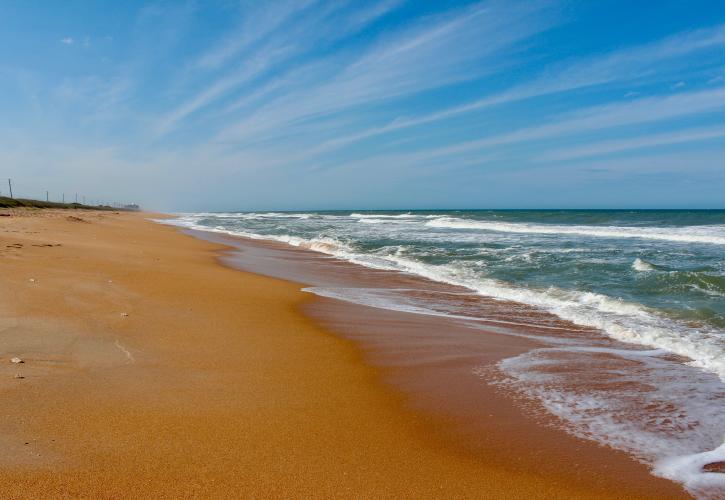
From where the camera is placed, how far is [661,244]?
63.7 ft

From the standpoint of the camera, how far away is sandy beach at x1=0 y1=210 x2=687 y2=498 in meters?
2.61

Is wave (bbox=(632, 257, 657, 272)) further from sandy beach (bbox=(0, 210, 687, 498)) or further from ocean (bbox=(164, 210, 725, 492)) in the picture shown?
sandy beach (bbox=(0, 210, 687, 498))

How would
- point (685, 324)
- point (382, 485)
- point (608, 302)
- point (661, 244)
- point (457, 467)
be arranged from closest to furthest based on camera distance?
point (382, 485)
point (457, 467)
point (685, 324)
point (608, 302)
point (661, 244)

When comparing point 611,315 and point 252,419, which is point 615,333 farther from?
point 252,419

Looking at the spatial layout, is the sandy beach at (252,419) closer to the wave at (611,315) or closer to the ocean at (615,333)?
the ocean at (615,333)

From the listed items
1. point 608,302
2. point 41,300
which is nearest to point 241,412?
point 41,300

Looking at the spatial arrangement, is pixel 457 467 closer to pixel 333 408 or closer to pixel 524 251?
pixel 333 408

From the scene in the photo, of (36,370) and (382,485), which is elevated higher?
(36,370)

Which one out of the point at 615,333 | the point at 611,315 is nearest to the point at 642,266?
the point at 611,315

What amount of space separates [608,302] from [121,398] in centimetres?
803

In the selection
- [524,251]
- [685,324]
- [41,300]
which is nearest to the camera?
[41,300]

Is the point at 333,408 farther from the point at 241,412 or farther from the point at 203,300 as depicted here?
the point at 203,300

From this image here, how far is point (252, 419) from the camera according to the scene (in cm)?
332

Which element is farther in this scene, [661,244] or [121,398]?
[661,244]
